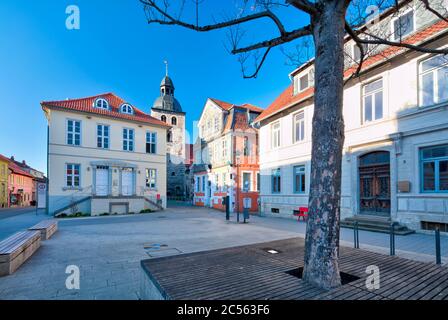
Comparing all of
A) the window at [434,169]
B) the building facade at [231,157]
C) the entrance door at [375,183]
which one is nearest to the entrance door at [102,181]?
the building facade at [231,157]

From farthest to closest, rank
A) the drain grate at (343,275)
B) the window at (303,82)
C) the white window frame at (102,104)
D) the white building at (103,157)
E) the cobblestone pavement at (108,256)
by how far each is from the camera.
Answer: the white window frame at (102,104)
the white building at (103,157)
the window at (303,82)
the cobblestone pavement at (108,256)
the drain grate at (343,275)

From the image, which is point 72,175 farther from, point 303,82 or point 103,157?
point 303,82

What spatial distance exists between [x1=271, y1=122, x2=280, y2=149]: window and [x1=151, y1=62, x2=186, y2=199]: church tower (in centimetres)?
2720

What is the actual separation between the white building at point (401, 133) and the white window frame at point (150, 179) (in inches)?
596

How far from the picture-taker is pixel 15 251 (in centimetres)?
555

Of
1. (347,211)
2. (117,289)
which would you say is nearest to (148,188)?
(347,211)

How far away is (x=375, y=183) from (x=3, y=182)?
156 ft

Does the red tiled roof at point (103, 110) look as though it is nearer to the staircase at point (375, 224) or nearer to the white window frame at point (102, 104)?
the white window frame at point (102, 104)

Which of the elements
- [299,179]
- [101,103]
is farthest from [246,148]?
[101,103]

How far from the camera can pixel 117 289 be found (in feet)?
14.9

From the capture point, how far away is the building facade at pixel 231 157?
924 inches

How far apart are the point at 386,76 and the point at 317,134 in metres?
10.6

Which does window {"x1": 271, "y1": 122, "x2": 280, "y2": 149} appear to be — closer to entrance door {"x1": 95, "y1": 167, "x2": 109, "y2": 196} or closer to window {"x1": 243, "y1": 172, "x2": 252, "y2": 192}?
window {"x1": 243, "y1": 172, "x2": 252, "y2": 192}
